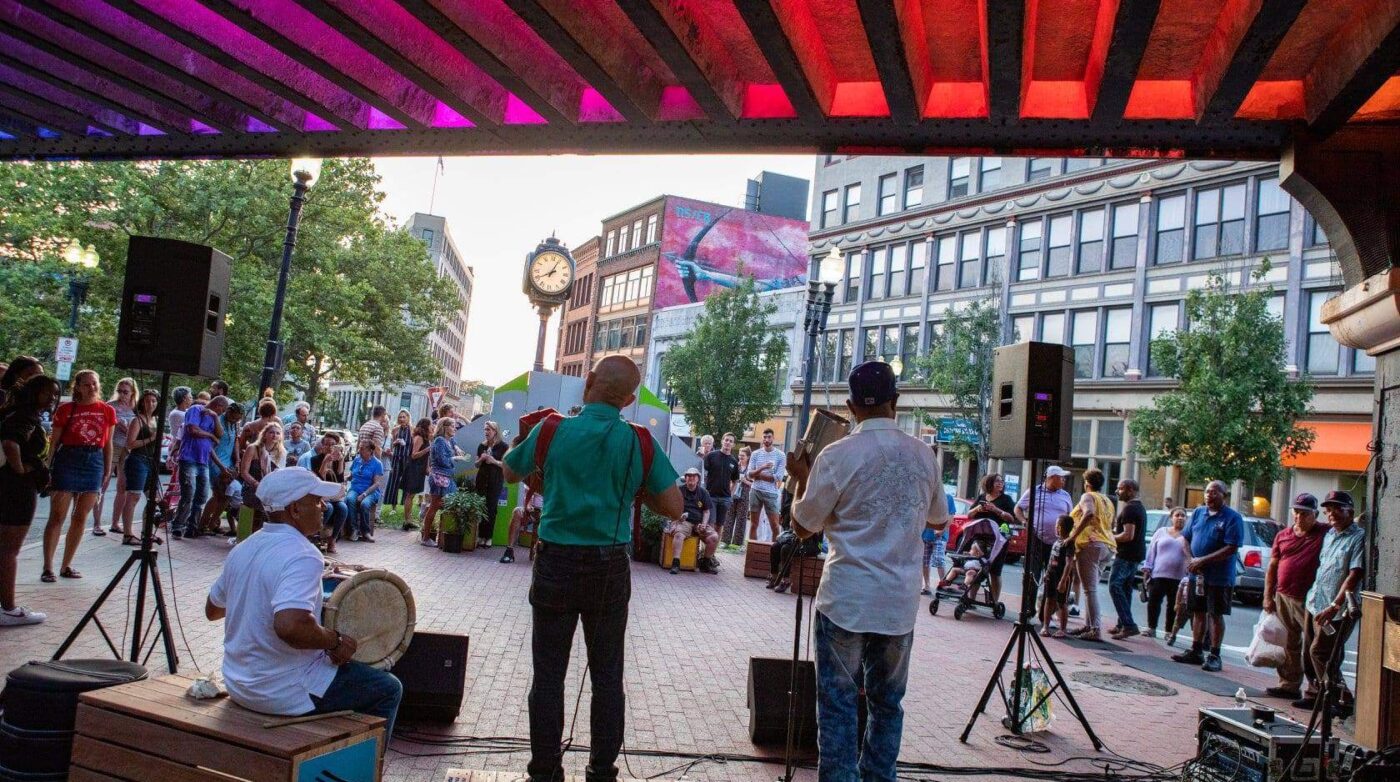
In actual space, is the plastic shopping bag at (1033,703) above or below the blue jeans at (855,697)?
below

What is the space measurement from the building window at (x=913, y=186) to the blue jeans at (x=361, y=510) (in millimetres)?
29774

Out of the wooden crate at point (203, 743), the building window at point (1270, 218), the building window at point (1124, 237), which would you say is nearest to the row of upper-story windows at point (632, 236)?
the building window at point (1124, 237)

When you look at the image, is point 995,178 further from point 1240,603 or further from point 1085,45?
point 1085,45

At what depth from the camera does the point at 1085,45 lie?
521cm

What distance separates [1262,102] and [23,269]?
1325 inches

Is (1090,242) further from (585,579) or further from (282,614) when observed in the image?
(282,614)

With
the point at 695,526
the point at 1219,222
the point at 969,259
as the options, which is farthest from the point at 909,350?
the point at 695,526

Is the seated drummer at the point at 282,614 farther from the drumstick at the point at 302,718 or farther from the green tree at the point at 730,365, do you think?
the green tree at the point at 730,365

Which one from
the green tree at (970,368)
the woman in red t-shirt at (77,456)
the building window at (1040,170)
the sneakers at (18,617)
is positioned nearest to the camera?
the sneakers at (18,617)

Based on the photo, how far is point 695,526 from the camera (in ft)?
49.7

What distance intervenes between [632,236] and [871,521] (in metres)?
63.2

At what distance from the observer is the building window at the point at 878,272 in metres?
41.0

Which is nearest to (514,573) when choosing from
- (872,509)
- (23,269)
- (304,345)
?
(872,509)

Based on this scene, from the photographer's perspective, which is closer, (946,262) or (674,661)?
(674,661)
